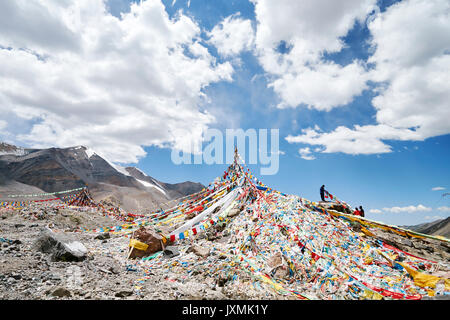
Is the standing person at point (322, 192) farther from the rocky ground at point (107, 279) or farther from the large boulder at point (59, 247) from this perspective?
the large boulder at point (59, 247)

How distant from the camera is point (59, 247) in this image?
639 cm

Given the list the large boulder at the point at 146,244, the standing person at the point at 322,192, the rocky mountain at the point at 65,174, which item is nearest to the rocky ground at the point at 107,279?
the large boulder at the point at 146,244

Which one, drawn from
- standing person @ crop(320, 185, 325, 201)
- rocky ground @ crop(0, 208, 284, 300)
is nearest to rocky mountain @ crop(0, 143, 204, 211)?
standing person @ crop(320, 185, 325, 201)

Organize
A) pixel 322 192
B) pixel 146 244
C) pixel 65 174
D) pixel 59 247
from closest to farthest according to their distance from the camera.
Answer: pixel 59 247 < pixel 146 244 < pixel 322 192 < pixel 65 174

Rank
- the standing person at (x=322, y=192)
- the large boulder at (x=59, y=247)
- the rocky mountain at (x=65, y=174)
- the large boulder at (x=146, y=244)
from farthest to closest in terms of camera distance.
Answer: the rocky mountain at (x=65, y=174) < the standing person at (x=322, y=192) < the large boulder at (x=146, y=244) < the large boulder at (x=59, y=247)

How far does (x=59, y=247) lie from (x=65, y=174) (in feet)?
260

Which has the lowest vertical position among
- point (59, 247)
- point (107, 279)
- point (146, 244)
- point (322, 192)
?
point (107, 279)

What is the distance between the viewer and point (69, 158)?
83.0 m

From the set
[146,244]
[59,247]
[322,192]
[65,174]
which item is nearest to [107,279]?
[59,247]

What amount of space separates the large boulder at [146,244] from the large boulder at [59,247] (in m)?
1.88

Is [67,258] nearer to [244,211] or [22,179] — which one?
[244,211]

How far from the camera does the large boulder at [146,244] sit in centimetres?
821

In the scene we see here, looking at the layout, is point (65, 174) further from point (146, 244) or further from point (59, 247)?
point (59, 247)
